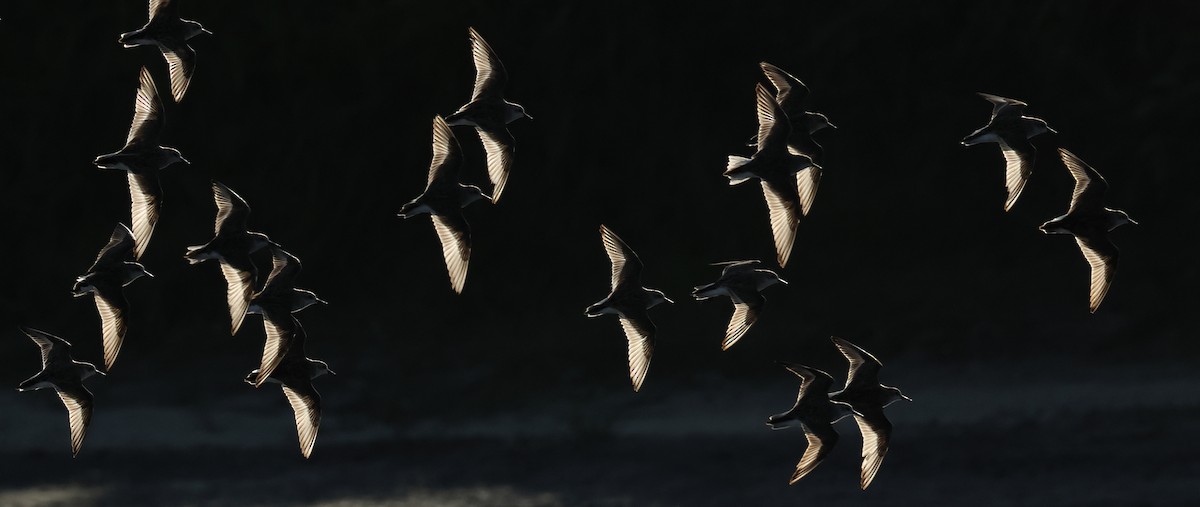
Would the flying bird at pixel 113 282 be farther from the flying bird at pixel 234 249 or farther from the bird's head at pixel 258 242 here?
the bird's head at pixel 258 242

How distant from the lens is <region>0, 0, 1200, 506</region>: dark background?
97.6 ft

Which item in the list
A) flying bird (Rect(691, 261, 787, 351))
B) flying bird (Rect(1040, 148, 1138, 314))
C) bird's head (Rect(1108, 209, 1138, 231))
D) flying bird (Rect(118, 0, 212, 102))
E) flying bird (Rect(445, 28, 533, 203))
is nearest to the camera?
flying bird (Rect(1040, 148, 1138, 314))

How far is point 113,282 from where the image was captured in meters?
18.8

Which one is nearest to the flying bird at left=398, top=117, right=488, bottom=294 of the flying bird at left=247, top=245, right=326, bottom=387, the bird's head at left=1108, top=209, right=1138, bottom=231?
the flying bird at left=247, top=245, right=326, bottom=387

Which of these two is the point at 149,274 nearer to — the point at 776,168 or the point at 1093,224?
the point at 776,168

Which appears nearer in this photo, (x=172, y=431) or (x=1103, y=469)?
(x=1103, y=469)

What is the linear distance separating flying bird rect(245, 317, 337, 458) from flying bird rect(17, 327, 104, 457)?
1.43 m

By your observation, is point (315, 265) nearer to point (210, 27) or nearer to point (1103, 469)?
point (210, 27)

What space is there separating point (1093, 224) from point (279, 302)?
7.20m

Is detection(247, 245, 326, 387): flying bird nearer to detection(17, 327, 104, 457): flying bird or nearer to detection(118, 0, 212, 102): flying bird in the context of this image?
detection(17, 327, 104, 457): flying bird

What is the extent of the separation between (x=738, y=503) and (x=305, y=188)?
368 inches

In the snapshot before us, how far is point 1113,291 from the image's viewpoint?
3114 centimetres

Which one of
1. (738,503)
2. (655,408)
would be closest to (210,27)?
(655,408)

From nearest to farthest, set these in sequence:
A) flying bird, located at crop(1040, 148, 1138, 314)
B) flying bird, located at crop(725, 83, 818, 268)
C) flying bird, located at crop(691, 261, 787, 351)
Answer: flying bird, located at crop(1040, 148, 1138, 314) → flying bird, located at crop(725, 83, 818, 268) → flying bird, located at crop(691, 261, 787, 351)
